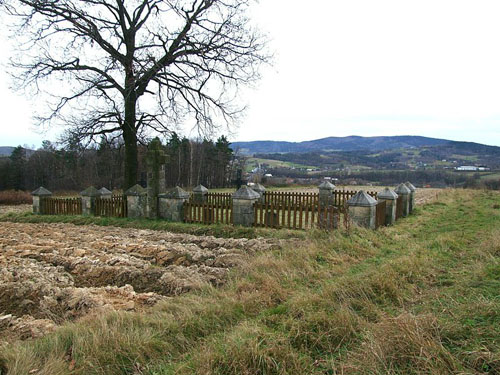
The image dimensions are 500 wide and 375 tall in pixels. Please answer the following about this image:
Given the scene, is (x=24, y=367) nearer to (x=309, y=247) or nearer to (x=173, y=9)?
(x=309, y=247)

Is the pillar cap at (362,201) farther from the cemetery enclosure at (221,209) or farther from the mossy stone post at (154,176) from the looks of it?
the mossy stone post at (154,176)

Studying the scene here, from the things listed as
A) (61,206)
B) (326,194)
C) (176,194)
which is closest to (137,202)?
(176,194)

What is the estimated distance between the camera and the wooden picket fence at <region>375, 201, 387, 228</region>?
34.5ft

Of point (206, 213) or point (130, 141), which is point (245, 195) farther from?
point (130, 141)

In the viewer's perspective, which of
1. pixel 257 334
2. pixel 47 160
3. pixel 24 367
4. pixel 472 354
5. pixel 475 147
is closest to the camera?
pixel 472 354

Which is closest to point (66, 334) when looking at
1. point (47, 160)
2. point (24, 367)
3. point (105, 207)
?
point (24, 367)

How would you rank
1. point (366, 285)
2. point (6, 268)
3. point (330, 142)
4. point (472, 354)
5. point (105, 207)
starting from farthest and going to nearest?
point (330, 142) < point (105, 207) < point (6, 268) < point (366, 285) < point (472, 354)

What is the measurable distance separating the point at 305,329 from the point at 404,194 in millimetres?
12251

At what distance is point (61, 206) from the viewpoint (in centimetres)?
1705

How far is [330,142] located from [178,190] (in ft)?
604

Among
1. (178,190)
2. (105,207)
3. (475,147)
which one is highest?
(475,147)

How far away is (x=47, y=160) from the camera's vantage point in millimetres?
52719

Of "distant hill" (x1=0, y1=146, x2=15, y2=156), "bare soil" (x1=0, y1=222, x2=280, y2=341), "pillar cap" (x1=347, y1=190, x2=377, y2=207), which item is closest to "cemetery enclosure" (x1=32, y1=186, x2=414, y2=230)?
"pillar cap" (x1=347, y1=190, x2=377, y2=207)

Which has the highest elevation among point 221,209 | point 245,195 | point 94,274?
point 245,195
